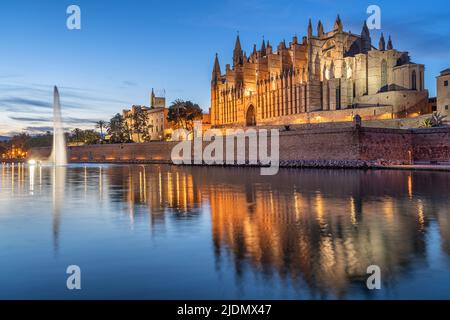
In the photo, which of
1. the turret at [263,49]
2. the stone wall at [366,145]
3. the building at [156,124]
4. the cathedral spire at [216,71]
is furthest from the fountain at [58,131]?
the turret at [263,49]

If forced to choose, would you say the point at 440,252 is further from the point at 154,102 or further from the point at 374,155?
the point at 154,102

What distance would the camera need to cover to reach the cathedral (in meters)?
50.6

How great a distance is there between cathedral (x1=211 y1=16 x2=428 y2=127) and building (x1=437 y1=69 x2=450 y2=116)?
5769 mm

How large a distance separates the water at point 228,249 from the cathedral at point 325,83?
134ft

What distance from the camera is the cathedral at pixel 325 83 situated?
166ft

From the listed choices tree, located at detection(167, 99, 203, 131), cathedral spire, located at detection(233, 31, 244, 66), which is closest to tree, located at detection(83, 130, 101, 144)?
Answer: tree, located at detection(167, 99, 203, 131)

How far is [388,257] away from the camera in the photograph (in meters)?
6.11

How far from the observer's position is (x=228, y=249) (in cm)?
662

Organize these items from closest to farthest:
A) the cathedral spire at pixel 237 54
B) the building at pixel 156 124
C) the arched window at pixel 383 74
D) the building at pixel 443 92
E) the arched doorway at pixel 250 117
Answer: the building at pixel 443 92, the arched window at pixel 383 74, the arched doorway at pixel 250 117, the cathedral spire at pixel 237 54, the building at pixel 156 124

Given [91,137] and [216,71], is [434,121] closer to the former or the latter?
[216,71]

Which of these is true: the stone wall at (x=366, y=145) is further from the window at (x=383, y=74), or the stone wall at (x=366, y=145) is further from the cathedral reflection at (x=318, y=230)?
the cathedral reflection at (x=318, y=230)

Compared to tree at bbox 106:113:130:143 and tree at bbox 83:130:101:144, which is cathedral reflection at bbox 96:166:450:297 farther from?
tree at bbox 83:130:101:144

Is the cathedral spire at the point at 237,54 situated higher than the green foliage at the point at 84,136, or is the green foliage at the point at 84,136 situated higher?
the cathedral spire at the point at 237,54

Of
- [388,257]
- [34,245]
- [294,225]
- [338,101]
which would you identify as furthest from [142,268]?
[338,101]
